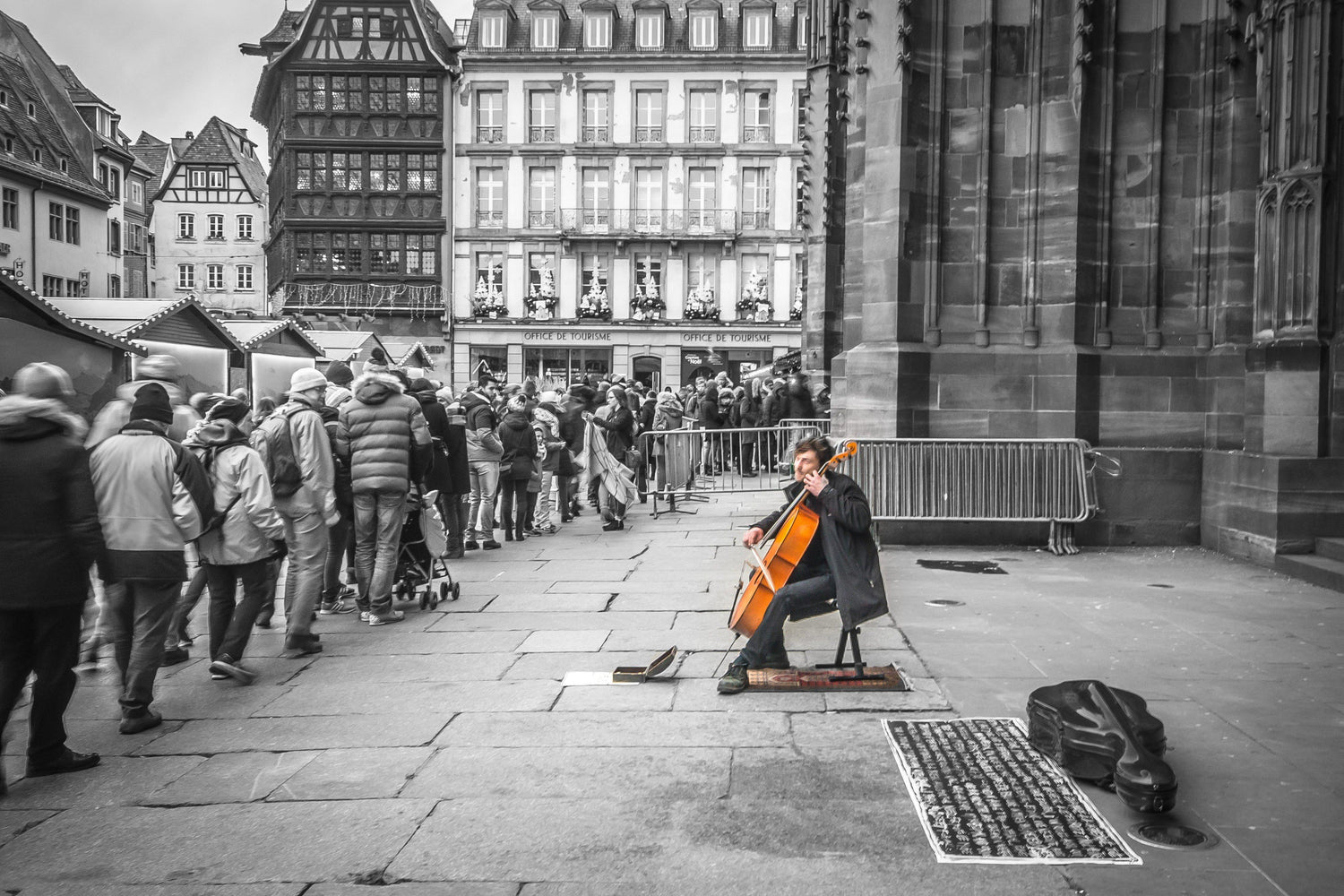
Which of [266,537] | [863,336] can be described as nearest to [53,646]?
[266,537]

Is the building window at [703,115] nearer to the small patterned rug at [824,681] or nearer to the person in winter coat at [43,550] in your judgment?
the small patterned rug at [824,681]

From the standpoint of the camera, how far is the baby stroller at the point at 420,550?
350 inches

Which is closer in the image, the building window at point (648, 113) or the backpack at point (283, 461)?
the backpack at point (283, 461)

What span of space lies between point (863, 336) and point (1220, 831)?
333 inches

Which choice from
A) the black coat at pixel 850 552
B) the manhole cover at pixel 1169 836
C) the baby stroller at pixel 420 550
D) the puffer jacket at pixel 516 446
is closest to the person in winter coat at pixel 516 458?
the puffer jacket at pixel 516 446

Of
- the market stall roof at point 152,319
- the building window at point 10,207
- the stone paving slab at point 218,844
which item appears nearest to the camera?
the stone paving slab at point 218,844

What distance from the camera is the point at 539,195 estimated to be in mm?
47656

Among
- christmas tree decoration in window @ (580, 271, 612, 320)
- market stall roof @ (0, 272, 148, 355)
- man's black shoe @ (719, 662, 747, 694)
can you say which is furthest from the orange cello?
christmas tree decoration in window @ (580, 271, 612, 320)

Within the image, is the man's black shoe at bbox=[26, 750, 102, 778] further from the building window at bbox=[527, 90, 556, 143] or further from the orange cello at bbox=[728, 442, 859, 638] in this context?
the building window at bbox=[527, 90, 556, 143]

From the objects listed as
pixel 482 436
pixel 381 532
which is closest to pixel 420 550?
pixel 381 532

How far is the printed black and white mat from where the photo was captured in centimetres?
398

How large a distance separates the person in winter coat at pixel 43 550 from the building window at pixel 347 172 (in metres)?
46.0

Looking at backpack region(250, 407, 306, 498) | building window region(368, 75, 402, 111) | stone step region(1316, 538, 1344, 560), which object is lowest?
stone step region(1316, 538, 1344, 560)

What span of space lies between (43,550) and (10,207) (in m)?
43.6
